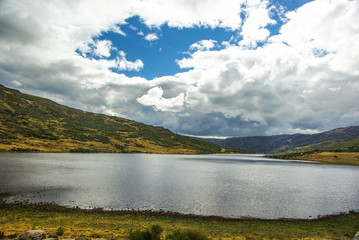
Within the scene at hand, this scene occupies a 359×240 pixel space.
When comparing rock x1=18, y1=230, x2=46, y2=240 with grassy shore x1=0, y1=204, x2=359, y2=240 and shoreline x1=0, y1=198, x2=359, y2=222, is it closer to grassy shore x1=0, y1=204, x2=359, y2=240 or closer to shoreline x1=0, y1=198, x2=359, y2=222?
grassy shore x1=0, y1=204, x2=359, y2=240

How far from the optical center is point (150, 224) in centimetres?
3581

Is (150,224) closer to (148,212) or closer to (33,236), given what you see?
(148,212)

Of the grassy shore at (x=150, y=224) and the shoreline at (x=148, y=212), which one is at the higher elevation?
the grassy shore at (x=150, y=224)

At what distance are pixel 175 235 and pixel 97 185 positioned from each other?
174 ft

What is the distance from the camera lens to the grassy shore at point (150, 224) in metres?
30.2

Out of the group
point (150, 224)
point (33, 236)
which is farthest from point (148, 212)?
point (33, 236)

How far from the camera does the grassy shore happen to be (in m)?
30.2

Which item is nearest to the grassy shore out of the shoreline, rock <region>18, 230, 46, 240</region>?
the shoreline


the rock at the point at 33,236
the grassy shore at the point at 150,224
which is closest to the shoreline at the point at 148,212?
the grassy shore at the point at 150,224

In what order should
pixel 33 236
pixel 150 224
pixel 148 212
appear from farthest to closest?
pixel 148 212 → pixel 150 224 → pixel 33 236

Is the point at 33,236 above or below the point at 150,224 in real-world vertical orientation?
above

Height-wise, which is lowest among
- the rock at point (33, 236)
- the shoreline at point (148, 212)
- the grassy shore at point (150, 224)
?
the shoreline at point (148, 212)

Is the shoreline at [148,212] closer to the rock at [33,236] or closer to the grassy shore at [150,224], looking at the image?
the grassy shore at [150,224]

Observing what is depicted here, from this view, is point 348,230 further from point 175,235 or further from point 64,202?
point 64,202
